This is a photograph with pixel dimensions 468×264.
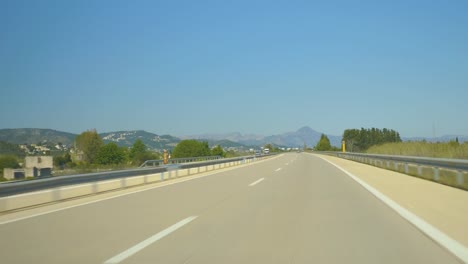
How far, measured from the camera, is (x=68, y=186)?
1465 centimetres

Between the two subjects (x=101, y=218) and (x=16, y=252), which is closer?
(x=16, y=252)

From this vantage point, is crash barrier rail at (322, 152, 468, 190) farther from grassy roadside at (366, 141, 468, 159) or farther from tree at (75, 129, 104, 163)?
tree at (75, 129, 104, 163)

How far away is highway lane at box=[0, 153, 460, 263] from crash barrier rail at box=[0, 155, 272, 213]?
1435mm

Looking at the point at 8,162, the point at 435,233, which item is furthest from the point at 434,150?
the point at 8,162

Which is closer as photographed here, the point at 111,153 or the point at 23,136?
the point at 23,136

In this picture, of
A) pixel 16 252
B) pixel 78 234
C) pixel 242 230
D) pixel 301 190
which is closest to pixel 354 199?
pixel 301 190

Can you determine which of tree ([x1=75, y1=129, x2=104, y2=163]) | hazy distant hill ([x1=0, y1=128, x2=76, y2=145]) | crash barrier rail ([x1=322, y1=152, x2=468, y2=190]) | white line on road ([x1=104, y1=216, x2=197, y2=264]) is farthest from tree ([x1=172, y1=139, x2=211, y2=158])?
white line on road ([x1=104, y1=216, x2=197, y2=264])

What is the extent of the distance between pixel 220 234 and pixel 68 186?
26.9ft

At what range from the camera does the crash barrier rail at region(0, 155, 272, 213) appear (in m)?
11.6

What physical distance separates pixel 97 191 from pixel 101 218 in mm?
6806

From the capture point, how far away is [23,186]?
11.9 meters

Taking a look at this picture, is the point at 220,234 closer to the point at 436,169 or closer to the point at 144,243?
the point at 144,243

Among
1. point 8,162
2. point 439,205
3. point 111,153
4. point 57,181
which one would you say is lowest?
point 439,205

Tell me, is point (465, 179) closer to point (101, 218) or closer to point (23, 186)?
point (101, 218)
